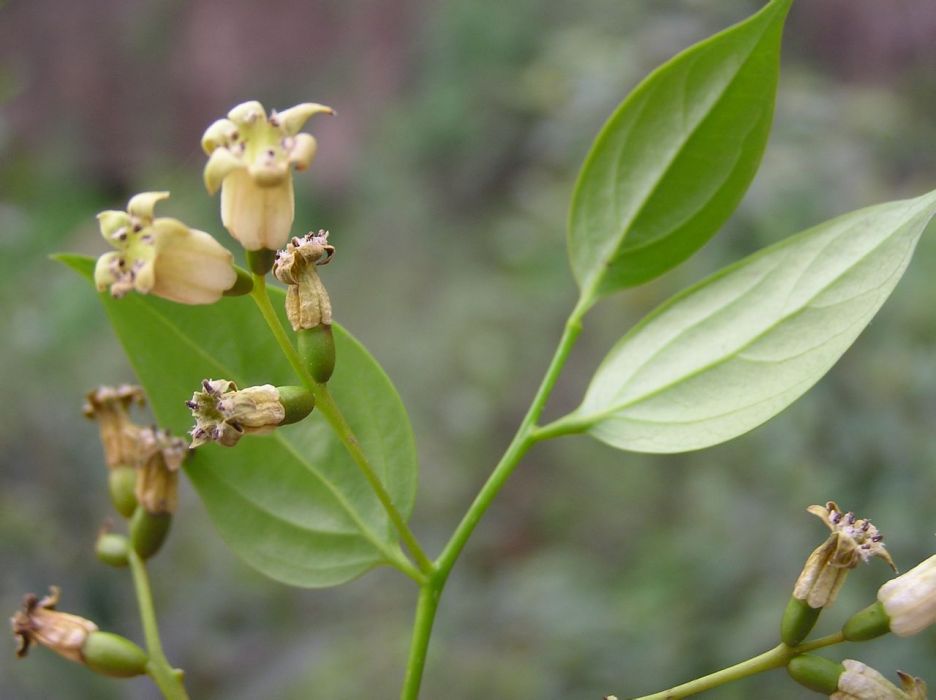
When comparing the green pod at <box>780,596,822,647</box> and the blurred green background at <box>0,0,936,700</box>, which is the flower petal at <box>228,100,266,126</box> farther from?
the blurred green background at <box>0,0,936,700</box>

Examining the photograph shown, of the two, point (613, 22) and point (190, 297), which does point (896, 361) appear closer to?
point (190, 297)

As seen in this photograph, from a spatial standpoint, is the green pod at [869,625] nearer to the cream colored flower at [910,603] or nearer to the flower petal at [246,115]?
the cream colored flower at [910,603]

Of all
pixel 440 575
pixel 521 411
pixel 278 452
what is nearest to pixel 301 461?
pixel 278 452

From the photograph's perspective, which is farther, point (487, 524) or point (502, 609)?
point (487, 524)

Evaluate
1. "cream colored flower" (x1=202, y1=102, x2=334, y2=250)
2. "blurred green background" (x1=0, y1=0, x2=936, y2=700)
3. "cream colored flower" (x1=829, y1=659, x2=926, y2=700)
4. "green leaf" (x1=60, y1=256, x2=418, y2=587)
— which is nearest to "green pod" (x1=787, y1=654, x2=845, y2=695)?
"cream colored flower" (x1=829, y1=659, x2=926, y2=700)

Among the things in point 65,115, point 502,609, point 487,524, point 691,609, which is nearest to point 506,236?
point 487,524

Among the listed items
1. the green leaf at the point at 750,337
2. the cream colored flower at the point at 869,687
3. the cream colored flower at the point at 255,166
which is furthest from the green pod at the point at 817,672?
the cream colored flower at the point at 255,166
